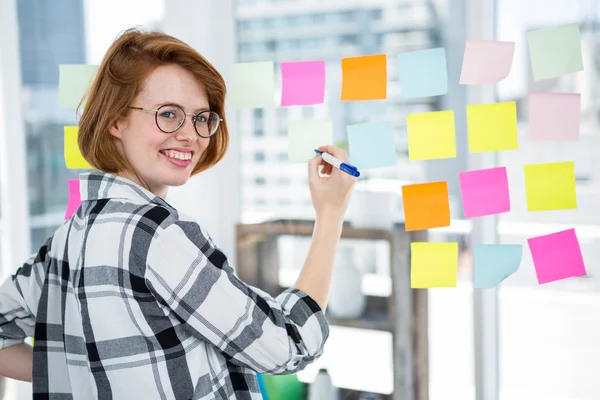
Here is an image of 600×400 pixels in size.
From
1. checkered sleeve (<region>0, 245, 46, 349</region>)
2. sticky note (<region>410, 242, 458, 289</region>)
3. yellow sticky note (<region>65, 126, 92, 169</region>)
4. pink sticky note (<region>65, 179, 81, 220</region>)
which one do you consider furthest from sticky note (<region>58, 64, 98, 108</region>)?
sticky note (<region>410, 242, 458, 289</region>)

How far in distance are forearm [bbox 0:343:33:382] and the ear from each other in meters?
0.43

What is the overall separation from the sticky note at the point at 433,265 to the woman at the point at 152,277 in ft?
0.84

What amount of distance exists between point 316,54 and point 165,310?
0.95 meters

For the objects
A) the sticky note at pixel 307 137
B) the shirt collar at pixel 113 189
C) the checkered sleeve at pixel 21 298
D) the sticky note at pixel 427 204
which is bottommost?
the checkered sleeve at pixel 21 298

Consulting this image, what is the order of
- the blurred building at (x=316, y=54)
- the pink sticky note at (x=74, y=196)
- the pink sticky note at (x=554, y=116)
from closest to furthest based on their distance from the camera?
the pink sticky note at (x=554, y=116) < the pink sticky note at (x=74, y=196) < the blurred building at (x=316, y=54)

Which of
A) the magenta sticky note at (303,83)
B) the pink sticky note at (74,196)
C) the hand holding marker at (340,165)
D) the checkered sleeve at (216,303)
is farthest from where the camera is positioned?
the pink sticky note at (74,196)

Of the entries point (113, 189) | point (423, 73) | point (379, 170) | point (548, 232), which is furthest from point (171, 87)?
point (548, 232)

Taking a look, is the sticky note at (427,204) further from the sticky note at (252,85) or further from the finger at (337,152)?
the sticky note at (252,85)

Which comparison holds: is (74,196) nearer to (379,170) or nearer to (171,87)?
(171,87)

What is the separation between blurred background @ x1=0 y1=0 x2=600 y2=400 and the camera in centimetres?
132

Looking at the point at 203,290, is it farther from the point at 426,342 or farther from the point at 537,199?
the point at 426,342

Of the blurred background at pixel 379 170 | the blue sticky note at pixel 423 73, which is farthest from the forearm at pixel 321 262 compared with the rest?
the blurred background at pixel 379 170

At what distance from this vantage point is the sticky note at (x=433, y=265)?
1.16 metres

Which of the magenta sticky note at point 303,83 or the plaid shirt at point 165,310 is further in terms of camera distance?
the magenta sticky note at point 303,83
